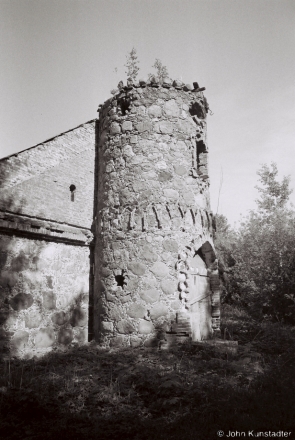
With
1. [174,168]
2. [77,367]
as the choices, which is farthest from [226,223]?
[77,367]

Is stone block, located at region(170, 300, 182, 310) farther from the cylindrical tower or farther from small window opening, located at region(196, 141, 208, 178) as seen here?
Answer: small window opening, located at region(196, 141, 208, 178)

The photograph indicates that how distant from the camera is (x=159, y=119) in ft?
32.7

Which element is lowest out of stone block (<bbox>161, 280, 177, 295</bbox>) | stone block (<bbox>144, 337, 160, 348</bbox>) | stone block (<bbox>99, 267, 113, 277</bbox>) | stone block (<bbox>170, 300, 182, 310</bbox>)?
stone block (<bbox>144, 337, 160, 348</bbox>)

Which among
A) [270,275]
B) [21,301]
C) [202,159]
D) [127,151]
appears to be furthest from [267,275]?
[21,301]

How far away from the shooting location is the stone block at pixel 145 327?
28.6 feet

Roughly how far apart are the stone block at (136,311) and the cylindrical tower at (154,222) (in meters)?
0.02

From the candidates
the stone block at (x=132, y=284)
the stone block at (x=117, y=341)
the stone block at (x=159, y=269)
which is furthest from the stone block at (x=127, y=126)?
the stone block at (x=117, y=341)

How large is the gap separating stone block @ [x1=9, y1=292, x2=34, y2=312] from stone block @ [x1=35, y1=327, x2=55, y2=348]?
72cm

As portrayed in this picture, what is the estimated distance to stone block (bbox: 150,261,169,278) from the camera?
901 cm

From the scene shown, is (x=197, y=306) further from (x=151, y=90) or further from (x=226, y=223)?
(x=226, y=223)

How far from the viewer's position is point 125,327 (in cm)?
887

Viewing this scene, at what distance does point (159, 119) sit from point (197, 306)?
5.09 metres

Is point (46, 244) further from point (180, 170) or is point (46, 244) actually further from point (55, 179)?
point (180, 170)

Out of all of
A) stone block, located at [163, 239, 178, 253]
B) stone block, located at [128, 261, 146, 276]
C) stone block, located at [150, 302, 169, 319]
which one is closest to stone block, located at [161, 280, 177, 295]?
stone block, located at [150, 302, 169, 319]
